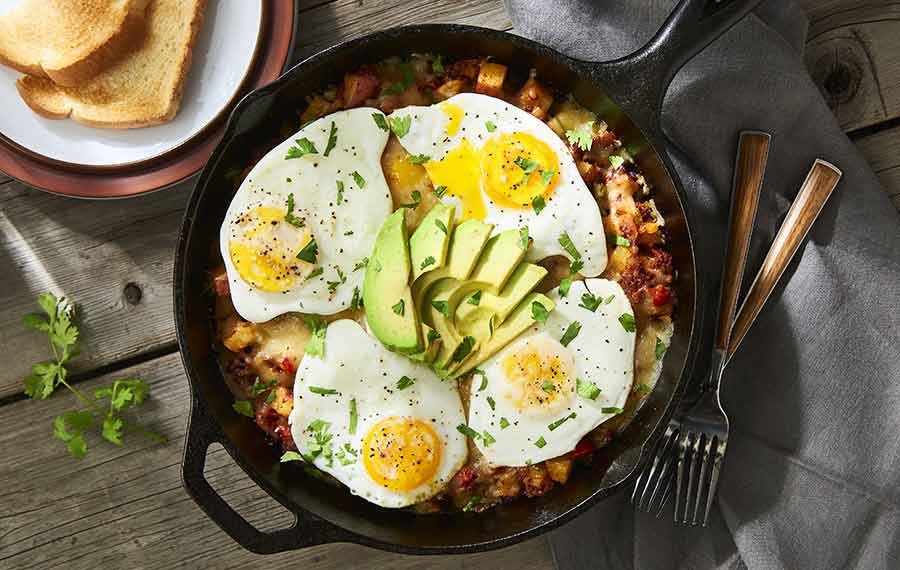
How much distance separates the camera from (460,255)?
2.93 meters

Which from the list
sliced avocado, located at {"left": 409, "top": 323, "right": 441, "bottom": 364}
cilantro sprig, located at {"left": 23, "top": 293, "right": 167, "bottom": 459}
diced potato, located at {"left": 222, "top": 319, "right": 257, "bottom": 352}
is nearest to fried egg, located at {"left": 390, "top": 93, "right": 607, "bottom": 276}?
sliced avocado, located at {"left": 409, "top": 323, "right": 441, "bottom": 364}

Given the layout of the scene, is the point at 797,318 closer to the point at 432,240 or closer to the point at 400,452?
the point at 432,240

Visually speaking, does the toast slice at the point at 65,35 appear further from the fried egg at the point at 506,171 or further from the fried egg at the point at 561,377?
the fried egg at the point at 561,377

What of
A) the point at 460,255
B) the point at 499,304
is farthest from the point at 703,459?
the point at 460,255

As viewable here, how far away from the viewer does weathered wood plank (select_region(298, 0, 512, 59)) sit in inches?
136

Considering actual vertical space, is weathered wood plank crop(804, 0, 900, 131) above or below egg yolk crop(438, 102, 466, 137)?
above

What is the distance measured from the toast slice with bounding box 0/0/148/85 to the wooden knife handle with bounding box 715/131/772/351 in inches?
97.5

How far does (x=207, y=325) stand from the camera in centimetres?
323

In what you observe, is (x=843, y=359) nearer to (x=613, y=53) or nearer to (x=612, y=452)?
(x=612, y=452)

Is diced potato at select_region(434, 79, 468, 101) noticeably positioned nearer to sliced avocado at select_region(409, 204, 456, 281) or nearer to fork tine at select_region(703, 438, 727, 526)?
sliced avocado at select_region(409, 204, 456, 281)

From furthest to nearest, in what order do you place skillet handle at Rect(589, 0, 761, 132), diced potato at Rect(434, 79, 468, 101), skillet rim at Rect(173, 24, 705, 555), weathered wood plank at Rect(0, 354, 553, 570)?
weathered wood plank at Rect(0, 354, 553, 570)
diced potato at Rect(434, 79, 468, 101)
skillet rim at Rect(173, 24, 705, 555)
skillet handle at Rect(589, 0, 761, 132)

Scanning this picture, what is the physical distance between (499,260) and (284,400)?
0.98 meters

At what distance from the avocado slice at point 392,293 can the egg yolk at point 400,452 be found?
0.96 feet

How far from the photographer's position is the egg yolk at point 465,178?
3.07 meters
